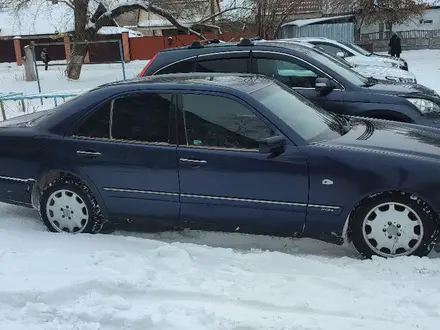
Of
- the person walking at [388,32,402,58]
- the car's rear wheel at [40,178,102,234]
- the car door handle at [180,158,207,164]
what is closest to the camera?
the car door handle at [180,158,207,164]

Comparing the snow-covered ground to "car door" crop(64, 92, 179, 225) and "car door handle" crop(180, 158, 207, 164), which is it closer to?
"car door" crop(64, 92, 179, 225)

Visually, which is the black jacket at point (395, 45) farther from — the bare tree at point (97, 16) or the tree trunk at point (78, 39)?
the tree trunk at point (78, 39)

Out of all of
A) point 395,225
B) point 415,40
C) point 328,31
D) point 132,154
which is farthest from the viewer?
point 415,40

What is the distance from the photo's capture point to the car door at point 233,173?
4.21m

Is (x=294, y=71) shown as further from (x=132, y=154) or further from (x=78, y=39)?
(x=78, y=39)

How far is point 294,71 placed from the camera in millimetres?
6750

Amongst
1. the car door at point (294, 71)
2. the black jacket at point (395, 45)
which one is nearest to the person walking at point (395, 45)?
the black jacket at point (395, 45)

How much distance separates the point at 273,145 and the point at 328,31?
34.3m

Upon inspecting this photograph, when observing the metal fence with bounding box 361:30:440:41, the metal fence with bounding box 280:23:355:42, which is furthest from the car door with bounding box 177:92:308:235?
the metal fence with bounding box 361:30:440:41

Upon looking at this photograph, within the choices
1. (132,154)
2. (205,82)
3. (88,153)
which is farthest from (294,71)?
(88,153)

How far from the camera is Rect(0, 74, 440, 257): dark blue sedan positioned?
4.05 meters

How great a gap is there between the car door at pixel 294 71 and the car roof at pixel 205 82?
1.61 m

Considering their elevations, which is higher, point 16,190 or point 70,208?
point 16,190

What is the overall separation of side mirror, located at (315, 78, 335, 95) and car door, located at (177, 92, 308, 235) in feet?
7.74
